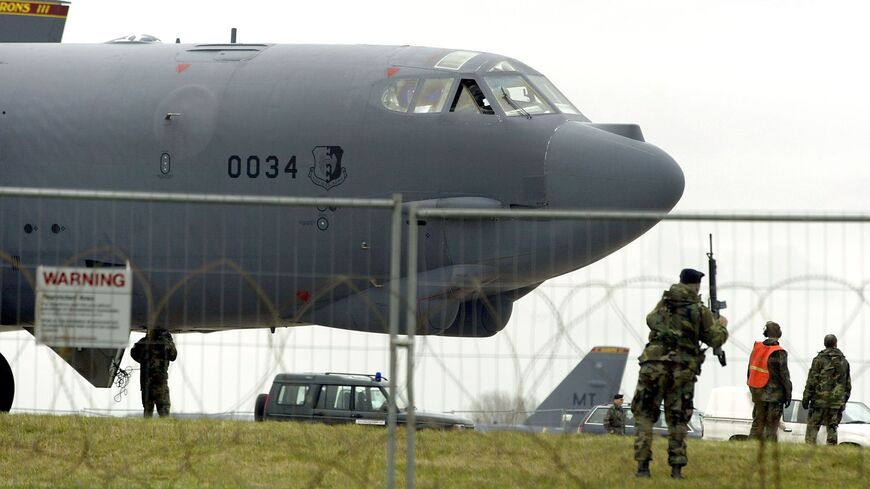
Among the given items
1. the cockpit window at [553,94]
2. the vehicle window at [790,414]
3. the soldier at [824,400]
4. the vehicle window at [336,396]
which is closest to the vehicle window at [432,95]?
the cockpit window at [553,94]

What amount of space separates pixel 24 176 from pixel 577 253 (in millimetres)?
8732

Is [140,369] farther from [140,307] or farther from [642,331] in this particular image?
[642,331]

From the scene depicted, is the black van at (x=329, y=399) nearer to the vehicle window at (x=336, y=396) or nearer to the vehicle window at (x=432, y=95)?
the vehicle window at (x=336, y=396)

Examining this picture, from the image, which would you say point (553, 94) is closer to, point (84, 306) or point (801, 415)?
point (84, 306)

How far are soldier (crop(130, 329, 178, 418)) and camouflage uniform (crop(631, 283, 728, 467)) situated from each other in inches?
161

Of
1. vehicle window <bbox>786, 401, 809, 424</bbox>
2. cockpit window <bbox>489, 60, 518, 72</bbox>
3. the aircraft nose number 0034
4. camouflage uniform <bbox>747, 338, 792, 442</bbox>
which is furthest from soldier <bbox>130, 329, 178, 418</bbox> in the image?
vehicle window <bbox>786, 401, 809, 424</bbox>

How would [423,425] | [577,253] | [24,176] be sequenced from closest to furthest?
[577,253] < [423,425] < [24,176]

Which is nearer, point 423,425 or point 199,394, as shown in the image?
point 199,394

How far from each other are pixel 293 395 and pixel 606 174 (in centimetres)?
908

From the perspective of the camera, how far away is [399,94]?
1759 centimetres

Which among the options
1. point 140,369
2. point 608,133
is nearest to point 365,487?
point 140,369

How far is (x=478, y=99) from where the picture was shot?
17.5 metres

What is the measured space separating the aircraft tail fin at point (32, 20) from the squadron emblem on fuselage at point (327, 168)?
25.8ft

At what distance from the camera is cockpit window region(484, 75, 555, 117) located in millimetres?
17438
